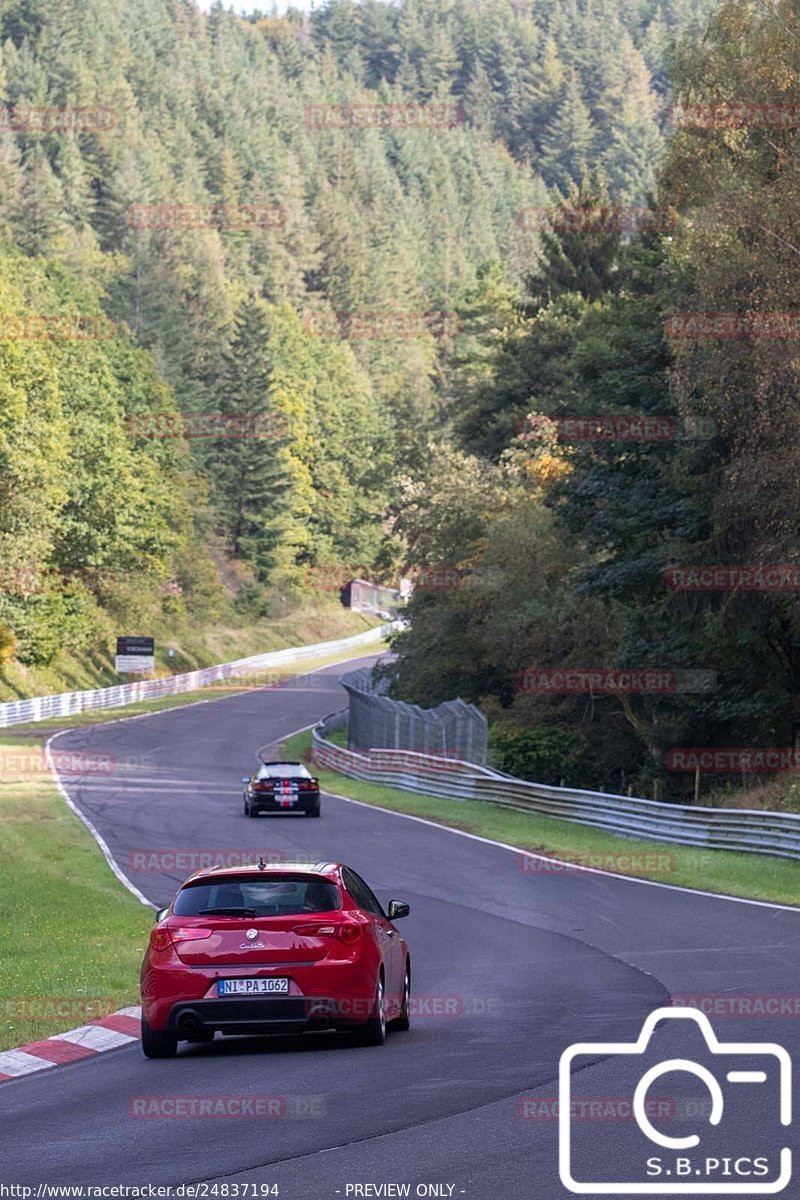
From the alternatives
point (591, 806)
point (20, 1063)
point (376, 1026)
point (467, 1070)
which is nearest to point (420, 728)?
point (591, 806)

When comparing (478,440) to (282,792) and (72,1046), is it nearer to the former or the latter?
(282,792)

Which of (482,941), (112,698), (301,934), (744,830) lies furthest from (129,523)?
(301,934)

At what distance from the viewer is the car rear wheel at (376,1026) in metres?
12.0

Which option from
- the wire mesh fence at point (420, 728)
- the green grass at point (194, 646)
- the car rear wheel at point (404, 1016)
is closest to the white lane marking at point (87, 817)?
the car rear wheel at point (404, 1016)

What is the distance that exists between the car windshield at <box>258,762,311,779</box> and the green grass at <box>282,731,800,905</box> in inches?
120

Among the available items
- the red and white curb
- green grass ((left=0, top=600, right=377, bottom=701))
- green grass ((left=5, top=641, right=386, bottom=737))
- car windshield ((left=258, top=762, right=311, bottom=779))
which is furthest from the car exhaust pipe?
green grass ((left=0, top=600, right=377, bottom=701))

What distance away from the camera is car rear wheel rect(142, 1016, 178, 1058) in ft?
38.7

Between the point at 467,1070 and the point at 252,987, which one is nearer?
the point at 467,1070

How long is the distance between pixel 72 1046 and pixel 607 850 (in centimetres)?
1946

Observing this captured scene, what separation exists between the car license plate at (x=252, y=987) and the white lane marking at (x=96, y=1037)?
1427 millimetres

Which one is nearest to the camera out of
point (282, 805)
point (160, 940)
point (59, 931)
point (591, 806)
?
point (160, 940)

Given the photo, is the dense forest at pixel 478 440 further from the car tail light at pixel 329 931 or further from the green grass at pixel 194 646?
the car tail light at pixel 329 931

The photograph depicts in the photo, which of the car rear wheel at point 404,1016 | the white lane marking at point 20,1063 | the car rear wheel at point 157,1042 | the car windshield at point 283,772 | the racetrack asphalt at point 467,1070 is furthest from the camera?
the car windshield at point 283,772

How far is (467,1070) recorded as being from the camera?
10766mm
